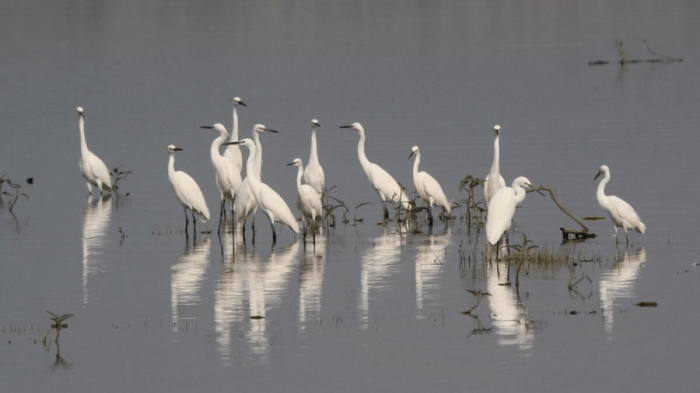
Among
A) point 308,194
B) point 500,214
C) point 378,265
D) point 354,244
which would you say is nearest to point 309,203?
point 308,194

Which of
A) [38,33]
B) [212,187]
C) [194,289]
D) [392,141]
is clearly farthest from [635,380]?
[38,33]

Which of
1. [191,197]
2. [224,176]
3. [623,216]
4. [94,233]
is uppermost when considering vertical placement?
[224,176]

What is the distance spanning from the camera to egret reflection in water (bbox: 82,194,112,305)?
14.0m

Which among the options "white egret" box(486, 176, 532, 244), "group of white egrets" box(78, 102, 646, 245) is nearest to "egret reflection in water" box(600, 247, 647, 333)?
"group of white egrets" box(78, 102, 646, 245)

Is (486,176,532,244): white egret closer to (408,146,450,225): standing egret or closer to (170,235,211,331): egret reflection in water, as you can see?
(408,146,450,225): standing egret

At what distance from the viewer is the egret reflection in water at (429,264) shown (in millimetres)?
12180

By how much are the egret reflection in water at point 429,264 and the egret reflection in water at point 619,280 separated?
156 centimetres

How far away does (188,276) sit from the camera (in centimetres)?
1340

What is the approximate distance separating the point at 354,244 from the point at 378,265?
4.96 ft

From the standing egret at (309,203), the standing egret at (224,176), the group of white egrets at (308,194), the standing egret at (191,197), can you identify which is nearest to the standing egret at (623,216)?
the group of white egrets at (308,194)

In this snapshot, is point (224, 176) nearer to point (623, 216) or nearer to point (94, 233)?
point (94, 233)

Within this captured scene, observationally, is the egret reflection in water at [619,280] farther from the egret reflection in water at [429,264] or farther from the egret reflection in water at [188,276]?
the egret reflection in water at [188,276]

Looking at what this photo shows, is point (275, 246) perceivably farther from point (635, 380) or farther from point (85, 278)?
point (635, 380)

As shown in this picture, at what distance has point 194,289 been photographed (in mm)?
12672
